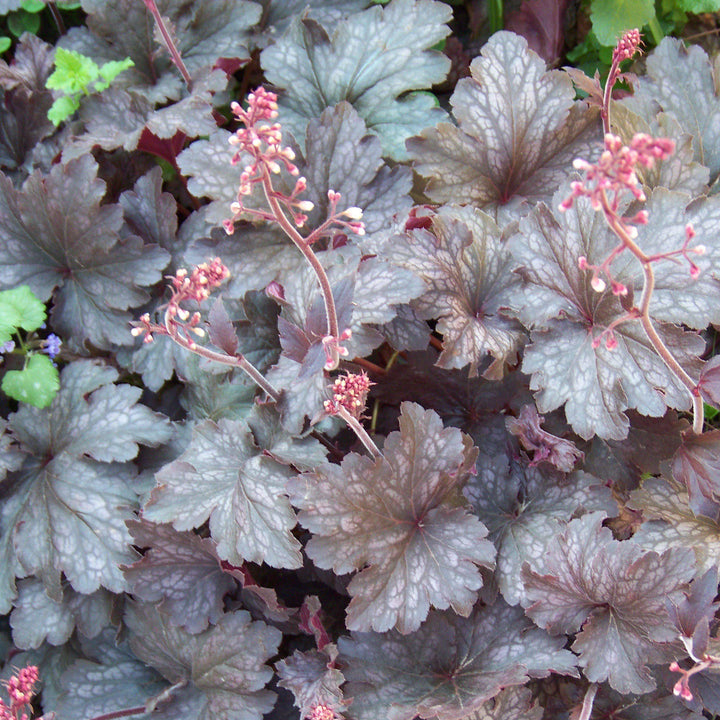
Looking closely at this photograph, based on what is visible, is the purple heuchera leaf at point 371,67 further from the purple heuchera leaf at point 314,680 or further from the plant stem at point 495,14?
the purple heuchera leaf at point 314,680

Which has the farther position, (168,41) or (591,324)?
(168,41)

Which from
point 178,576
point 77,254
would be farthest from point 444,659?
point 77,254

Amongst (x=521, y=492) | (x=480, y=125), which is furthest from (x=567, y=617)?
(x=480, y=125)

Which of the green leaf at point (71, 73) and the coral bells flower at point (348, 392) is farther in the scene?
the green leaf at point (71, 73)

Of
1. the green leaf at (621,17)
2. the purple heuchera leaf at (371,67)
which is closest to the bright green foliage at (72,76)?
the purple heuchera leaf at (371,67)

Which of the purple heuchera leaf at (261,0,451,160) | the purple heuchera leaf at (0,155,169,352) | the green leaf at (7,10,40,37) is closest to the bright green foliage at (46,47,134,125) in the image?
the purple heuchera leaf at (0,155,169,352)

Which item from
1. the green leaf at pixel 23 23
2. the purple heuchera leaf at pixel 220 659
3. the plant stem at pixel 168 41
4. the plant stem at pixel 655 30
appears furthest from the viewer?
the green leaf at pixel 23 23

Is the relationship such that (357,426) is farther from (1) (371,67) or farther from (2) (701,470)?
(1) (371,67)
